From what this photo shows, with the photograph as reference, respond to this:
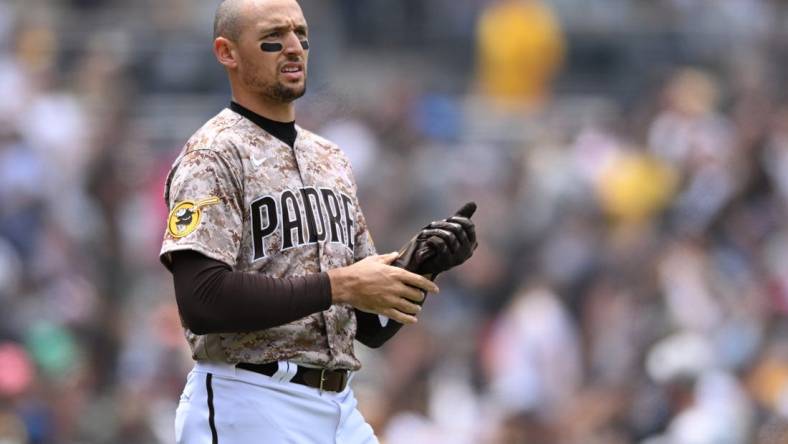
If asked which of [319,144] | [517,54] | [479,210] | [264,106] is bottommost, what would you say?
[479,210]

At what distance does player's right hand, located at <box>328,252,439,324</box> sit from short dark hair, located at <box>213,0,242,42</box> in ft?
2.39

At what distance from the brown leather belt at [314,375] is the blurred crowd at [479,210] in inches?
79.9

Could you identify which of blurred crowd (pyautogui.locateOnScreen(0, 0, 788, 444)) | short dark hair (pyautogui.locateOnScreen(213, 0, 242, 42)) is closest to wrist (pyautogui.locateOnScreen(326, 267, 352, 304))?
short dark hair (pyautogui.locateOnScreen(213, 0, 242, 42))

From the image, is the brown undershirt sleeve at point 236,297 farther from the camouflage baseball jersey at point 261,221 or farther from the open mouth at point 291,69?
the open mouth at point 291,69

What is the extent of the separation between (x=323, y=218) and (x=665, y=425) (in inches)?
182

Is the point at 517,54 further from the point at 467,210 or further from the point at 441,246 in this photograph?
the point at 441,246

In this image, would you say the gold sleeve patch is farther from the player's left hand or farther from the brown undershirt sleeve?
the player's left hand

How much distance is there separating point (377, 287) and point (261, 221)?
38 cm

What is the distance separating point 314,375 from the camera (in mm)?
4660

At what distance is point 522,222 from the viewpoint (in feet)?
38.9

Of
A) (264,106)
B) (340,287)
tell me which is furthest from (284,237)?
(264,106)

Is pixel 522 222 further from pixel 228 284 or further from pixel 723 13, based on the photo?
pixel 228 284

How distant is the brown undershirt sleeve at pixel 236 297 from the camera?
4332mm

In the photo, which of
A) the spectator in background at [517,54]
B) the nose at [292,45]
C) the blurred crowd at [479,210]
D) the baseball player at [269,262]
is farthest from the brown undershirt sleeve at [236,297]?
the spectator in background at [517,54]
